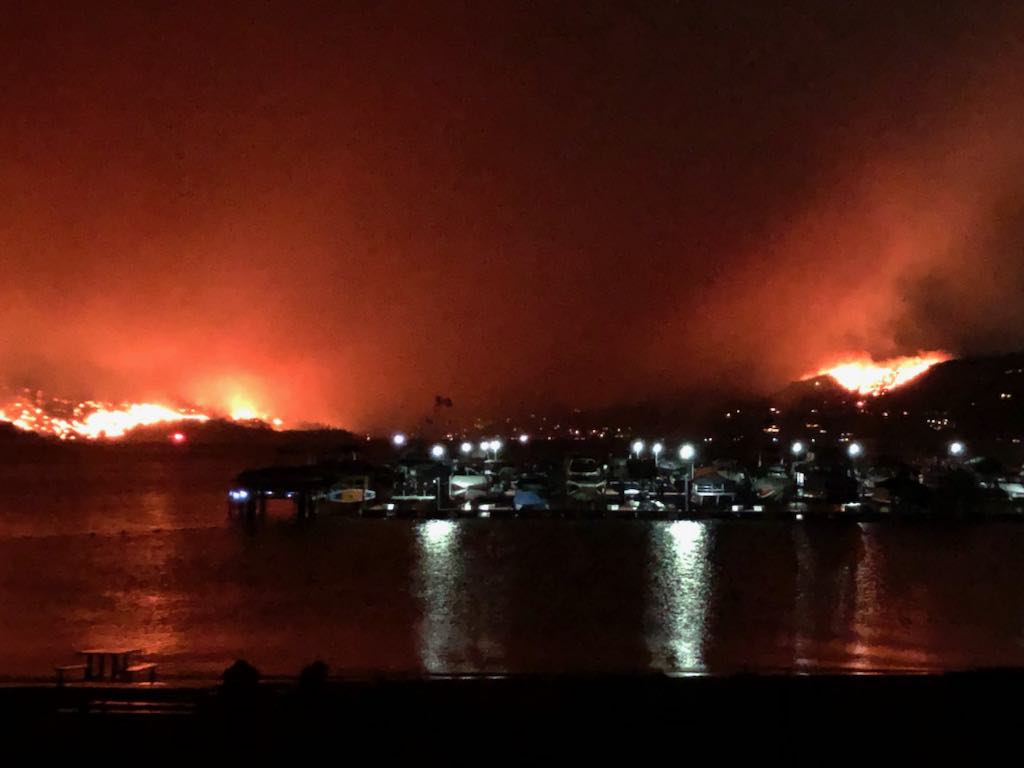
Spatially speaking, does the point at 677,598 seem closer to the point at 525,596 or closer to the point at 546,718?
the point at 525,596

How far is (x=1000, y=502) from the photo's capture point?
106 ft

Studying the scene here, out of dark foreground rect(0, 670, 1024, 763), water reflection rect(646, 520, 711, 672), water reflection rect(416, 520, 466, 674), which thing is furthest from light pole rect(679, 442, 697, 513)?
dark foreground rect(0, 670, 1024, 763)

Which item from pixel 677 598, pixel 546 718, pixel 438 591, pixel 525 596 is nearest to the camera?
pixel 546 718

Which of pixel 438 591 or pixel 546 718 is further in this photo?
pixel 438 591

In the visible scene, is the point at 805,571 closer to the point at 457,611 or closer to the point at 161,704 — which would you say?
the point at 457,611

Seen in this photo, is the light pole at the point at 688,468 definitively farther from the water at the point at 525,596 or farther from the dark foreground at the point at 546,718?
the dark foreground at the point at 546,718

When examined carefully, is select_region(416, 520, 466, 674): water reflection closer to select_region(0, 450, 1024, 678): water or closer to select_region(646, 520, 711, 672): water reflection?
select_region(0, 450, 1024, 678): water

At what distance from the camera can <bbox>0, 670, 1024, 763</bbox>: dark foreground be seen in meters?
5.46

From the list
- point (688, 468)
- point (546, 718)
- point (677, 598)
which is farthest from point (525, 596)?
point (688, 468)

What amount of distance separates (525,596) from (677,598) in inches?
93.6

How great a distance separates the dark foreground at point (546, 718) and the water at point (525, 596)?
12.1 feet

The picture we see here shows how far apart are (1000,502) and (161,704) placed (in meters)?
31.2

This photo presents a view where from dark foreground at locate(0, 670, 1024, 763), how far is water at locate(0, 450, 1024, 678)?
12.1ft

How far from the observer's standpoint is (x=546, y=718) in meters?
6.05
